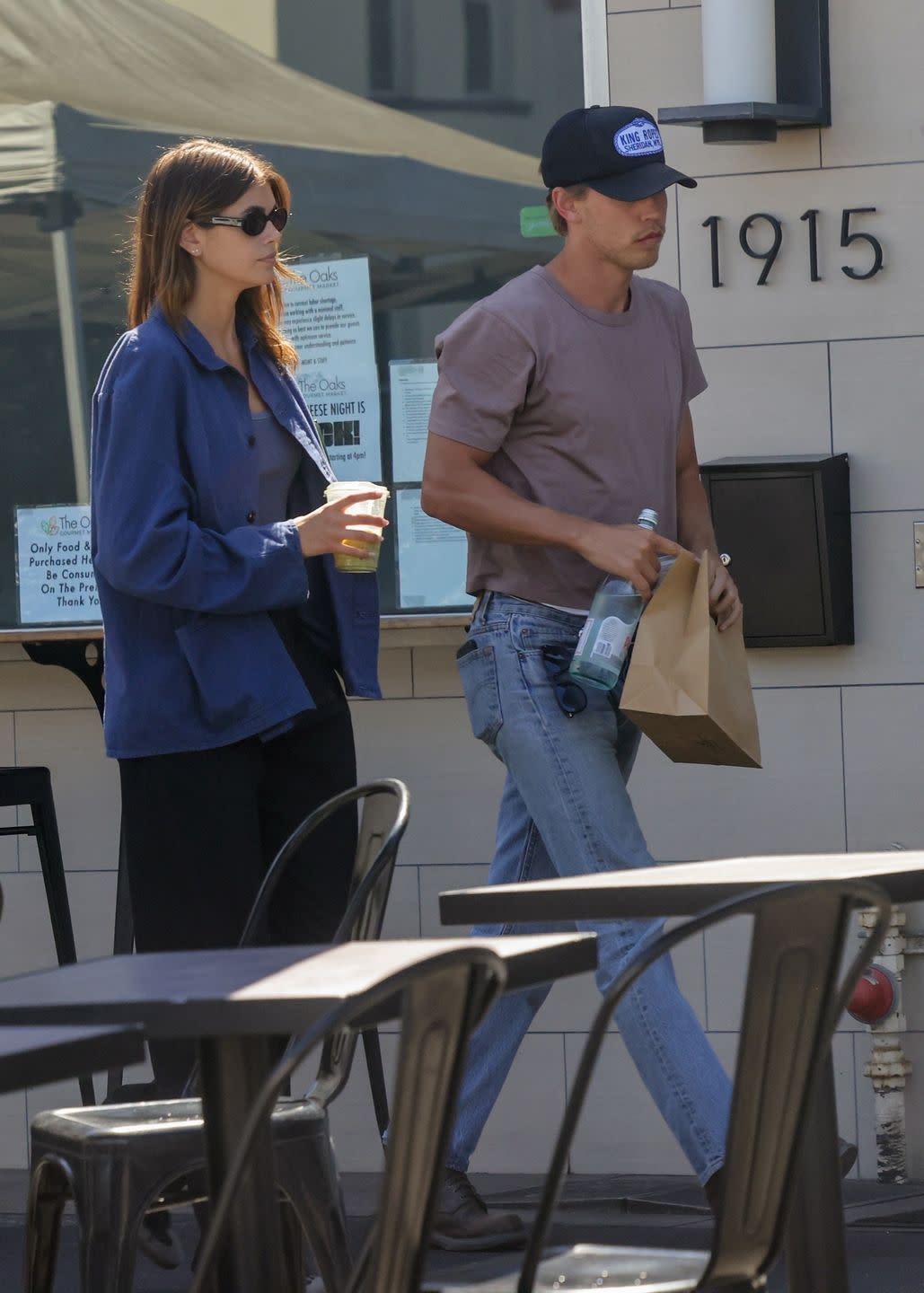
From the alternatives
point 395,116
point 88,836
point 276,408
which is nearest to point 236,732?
point 276,408

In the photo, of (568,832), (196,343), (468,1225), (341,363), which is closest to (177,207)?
(196,343)

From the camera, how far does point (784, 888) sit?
1659mm

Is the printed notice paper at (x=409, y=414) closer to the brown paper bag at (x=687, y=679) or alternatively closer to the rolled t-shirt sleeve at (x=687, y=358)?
the rolled t-shirt sleeve at (x=687, y=358)

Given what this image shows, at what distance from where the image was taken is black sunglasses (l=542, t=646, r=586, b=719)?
3.36m

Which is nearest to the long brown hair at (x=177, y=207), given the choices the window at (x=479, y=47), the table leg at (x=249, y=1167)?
the window at (x=479, y=47)

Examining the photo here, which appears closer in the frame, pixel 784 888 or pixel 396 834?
pixel 784 888

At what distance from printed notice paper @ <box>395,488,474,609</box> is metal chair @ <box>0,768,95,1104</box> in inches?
31.9

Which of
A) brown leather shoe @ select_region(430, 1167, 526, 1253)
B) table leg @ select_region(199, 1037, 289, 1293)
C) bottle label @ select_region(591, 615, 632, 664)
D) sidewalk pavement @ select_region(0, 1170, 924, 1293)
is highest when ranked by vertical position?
bottle label @ select_region(591, 615, 632, 664)

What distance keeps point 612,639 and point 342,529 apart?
445 mm

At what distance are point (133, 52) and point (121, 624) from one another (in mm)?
1681

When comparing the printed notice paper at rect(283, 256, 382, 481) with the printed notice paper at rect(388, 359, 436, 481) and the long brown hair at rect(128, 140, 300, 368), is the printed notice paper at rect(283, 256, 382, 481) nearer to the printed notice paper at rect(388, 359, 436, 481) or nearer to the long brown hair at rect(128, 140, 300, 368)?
the printed notice paper at rect(388, 359, 436, 481)

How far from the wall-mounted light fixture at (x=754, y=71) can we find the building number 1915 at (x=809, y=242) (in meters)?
0.16

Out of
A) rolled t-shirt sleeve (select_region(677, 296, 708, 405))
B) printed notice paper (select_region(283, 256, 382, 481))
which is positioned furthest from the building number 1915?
printed notice paper (select_region(283, 256, 382, 481))

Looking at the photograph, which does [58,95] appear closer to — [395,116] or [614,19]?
[395,116]
